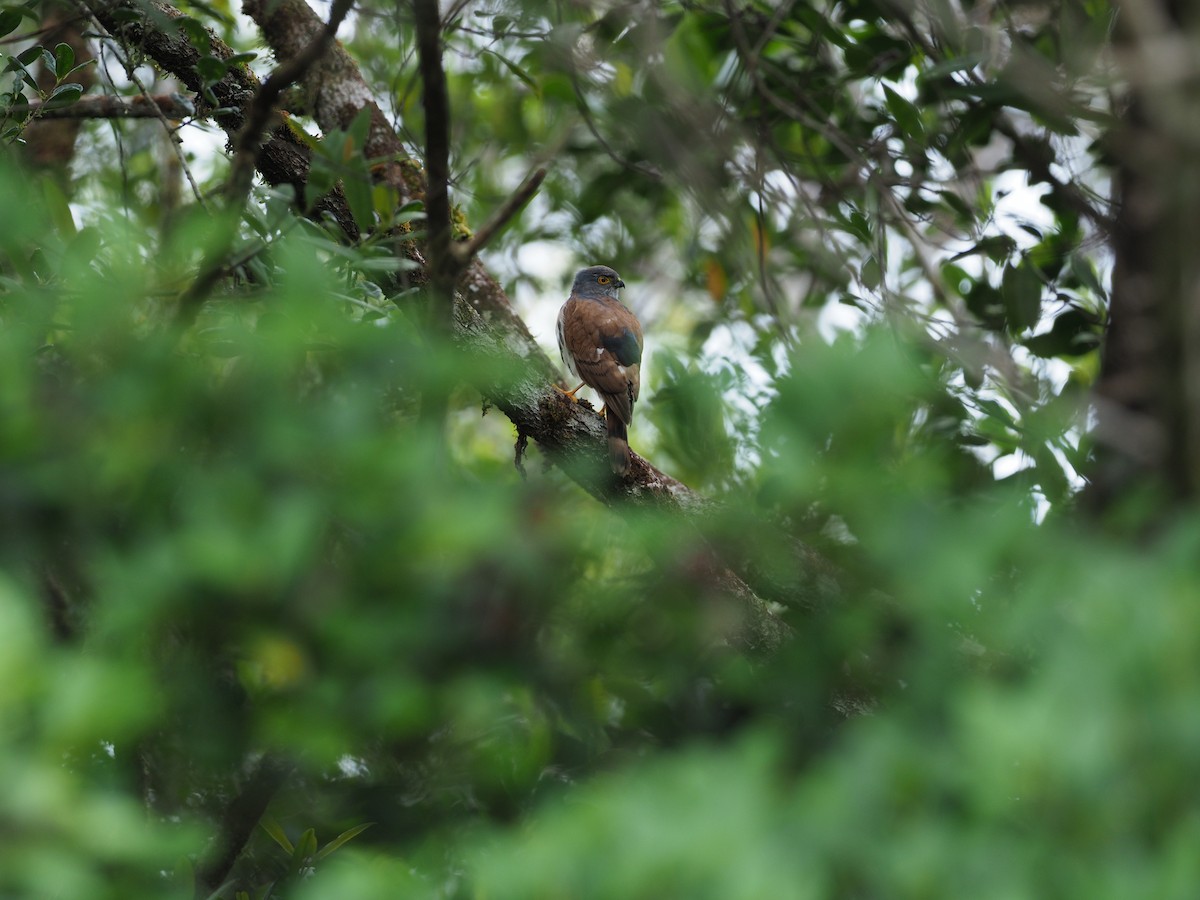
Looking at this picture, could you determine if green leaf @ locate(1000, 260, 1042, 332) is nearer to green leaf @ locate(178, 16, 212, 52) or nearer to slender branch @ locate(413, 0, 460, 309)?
slender branch @ locate(413, 0, 460, 309)

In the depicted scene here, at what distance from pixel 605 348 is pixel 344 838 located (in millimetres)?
3361

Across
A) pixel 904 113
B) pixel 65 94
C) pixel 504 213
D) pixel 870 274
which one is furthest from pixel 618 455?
pixel 65 94

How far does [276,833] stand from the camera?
305 cm

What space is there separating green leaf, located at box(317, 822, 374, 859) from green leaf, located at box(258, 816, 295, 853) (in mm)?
198

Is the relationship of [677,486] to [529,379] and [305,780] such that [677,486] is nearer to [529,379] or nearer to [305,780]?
[529,379]

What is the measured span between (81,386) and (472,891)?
1.18m

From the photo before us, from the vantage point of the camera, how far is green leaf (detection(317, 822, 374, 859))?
276 cm

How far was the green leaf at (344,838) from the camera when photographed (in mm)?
2758

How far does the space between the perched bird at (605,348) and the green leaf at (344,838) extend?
2396 mm

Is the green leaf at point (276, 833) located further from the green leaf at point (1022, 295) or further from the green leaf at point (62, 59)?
the green leaf at point (1022, 295)

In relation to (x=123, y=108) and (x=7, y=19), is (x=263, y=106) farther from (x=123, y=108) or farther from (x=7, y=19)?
(x=123, y=108)

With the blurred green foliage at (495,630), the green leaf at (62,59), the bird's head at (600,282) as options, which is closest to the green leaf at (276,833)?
the blurred green foliage at (495,630)

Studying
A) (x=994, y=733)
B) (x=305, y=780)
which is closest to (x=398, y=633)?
(x=994, y=733)

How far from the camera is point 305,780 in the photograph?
3102 mm
